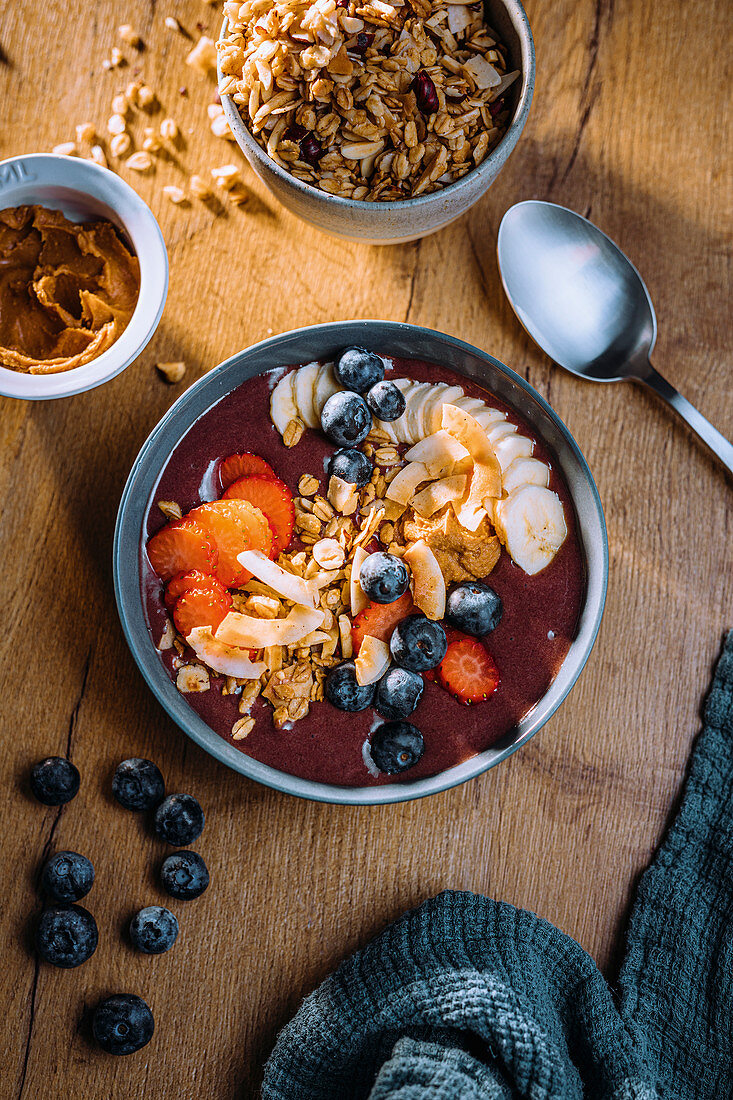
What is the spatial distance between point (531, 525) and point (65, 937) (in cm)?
87

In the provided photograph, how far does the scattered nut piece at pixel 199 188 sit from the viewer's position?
1.25 m

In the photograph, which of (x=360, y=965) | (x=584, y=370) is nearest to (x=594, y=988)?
(x=360, y=965)

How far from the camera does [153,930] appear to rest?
1158mm

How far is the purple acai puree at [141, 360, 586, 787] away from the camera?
1153 mm

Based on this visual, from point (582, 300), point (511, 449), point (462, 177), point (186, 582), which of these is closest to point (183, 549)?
point (186, 582)

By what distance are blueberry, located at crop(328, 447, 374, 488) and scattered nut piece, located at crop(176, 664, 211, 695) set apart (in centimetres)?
33

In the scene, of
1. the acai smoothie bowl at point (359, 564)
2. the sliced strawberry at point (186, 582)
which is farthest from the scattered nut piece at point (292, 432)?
the sliced strawberry at point (186, 582)

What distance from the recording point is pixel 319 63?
0.99 m

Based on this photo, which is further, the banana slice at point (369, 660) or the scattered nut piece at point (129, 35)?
the scattered nut piece at point (129, 35)

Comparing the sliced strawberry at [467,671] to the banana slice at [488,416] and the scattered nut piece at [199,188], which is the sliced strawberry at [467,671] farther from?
the scattered nut piece at [199,188]

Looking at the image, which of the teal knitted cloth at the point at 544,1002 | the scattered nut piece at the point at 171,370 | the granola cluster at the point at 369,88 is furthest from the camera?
the scattered nut piece at the point at 171,370

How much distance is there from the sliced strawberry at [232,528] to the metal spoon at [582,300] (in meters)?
0.52

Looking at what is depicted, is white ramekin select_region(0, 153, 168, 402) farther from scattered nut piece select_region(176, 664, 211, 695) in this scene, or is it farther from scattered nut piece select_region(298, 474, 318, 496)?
scattered nut piece select_region(176, 664, 211, 695)

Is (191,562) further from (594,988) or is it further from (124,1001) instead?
(594,988)
